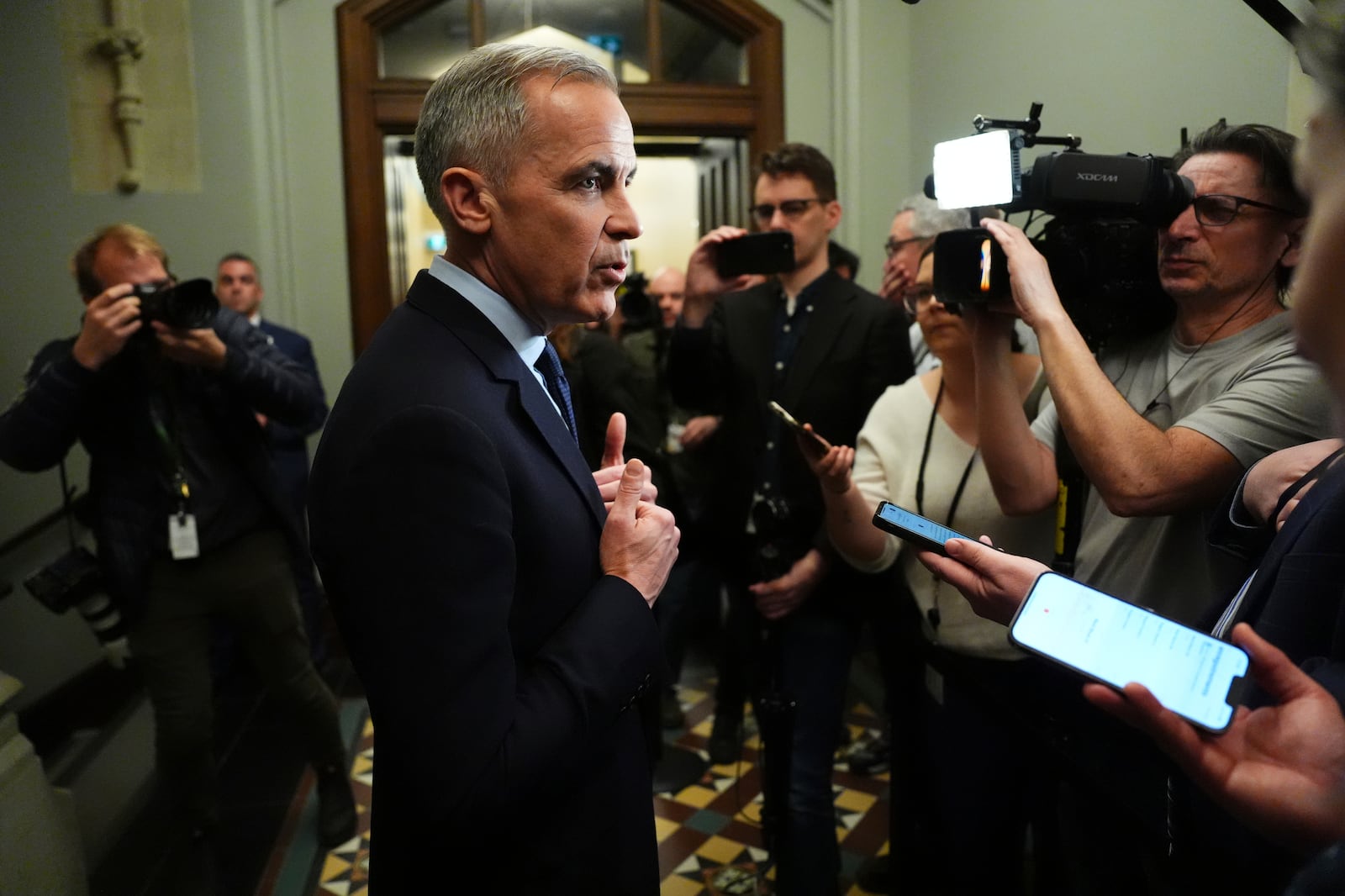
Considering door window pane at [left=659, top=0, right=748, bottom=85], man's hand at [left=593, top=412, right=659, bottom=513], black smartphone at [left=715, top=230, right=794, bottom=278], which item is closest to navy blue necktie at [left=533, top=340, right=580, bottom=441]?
man's hand at [left=593, top=412, right=659, bottom=513]

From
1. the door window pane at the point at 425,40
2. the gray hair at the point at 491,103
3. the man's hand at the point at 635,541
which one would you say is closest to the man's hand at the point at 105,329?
the gray hair at the point at 491,103

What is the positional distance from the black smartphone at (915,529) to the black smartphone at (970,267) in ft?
1.49

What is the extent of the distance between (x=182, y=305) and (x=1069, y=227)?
1.87 metres

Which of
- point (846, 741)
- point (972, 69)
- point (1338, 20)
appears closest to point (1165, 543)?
point (1338, 20)

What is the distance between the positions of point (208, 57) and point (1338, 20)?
4494 millimetres

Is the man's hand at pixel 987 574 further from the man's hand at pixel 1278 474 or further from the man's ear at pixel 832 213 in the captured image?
the man's ear at pixel 832 213

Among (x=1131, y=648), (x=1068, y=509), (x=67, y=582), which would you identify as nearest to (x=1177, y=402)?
(x=1068, y=509)

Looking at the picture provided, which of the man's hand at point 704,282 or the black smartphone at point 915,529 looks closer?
the black smartphone at point 915,529

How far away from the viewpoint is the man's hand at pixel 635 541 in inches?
41.6

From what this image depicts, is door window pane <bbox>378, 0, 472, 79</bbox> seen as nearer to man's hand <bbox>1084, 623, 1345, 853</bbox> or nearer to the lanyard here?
the lanyard

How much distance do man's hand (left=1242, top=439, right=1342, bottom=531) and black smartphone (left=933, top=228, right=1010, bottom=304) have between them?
48 cm

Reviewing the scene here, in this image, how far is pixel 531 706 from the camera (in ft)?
3.09

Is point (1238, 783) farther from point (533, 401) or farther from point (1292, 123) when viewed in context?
point (1292, 123)

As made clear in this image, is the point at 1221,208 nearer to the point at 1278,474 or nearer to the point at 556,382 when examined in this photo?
the point at 1278,474
